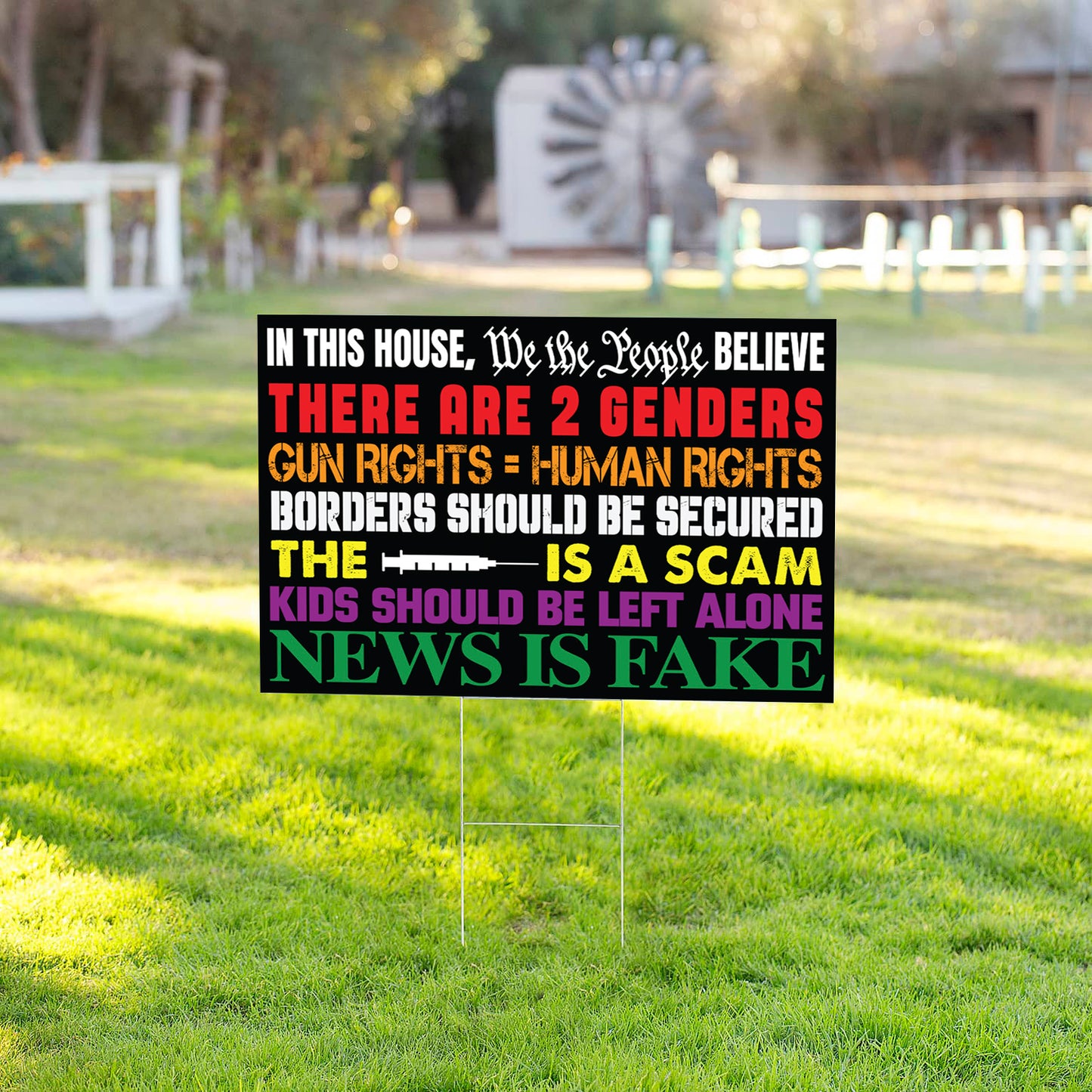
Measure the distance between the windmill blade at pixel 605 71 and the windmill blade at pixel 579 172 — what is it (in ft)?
4.17

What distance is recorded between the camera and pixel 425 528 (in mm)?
3525

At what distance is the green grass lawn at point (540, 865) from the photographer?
3.18 m

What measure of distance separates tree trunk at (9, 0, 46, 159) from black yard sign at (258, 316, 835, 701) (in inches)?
704

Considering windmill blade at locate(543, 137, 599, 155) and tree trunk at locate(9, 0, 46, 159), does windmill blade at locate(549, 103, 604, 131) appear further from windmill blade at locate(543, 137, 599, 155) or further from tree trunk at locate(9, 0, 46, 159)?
tree trunk at locate(9, 0, 46, 159)

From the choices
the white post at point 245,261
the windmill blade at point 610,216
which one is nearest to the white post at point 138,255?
the white post at point 245,261

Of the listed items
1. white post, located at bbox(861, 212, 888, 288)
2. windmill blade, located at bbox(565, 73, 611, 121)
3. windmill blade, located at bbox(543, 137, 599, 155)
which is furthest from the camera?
windmill blade, located at bbox(543, 137, 599, 155)

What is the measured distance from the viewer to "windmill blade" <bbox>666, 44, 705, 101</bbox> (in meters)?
32.3

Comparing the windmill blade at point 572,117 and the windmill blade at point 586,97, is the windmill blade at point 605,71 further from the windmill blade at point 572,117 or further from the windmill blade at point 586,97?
the windmill blade at point 572,117

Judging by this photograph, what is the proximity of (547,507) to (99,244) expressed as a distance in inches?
447

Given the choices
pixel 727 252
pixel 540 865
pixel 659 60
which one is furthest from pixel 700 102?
pixel 540 865

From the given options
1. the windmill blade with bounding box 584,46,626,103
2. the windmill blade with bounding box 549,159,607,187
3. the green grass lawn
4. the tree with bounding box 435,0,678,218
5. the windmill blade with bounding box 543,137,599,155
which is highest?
the tree with bounding box 435,0,678,218

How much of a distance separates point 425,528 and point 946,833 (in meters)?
1.54

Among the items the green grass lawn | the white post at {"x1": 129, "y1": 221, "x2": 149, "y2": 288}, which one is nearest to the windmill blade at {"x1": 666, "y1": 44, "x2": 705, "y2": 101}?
the white post at {"x1": 129, "y1": 221, "x2": 149, "y2": 288}

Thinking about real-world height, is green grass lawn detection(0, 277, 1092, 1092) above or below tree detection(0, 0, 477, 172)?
below
